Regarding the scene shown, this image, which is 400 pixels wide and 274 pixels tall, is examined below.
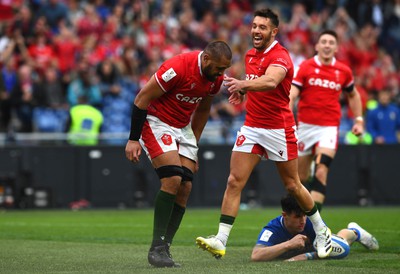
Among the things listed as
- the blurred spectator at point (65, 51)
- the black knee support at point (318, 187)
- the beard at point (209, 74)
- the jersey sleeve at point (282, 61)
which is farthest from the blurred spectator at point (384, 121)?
the beard at point (209, 74)

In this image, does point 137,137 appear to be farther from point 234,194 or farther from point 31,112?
point 31,112

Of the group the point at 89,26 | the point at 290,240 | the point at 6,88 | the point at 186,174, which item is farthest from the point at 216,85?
the point at 89,26

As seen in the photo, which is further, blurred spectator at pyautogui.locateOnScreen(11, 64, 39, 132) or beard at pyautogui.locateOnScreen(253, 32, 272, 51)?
blurred spectator at pyautogui.locateOnScreen(11, 64, 39, 132)

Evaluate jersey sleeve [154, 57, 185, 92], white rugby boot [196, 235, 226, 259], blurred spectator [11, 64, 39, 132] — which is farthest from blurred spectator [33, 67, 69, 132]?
white rugby boot [196, 235, 226, 259]

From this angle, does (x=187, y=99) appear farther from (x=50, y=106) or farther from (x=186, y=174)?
(x=50, y=106)

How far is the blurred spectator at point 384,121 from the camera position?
22.1 m

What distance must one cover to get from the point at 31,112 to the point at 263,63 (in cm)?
1137

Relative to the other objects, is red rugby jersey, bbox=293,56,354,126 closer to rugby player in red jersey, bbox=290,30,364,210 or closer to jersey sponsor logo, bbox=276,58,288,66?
rugby player in red jersey, bbox=290,30,364,210

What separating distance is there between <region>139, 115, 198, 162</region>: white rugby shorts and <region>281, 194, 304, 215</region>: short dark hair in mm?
1063

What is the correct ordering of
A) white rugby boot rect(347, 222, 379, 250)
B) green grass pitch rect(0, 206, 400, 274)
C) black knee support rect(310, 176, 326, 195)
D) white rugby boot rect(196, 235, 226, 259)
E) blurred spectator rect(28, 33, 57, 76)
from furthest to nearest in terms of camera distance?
1. blurred spectator rect(28, 33, 57, 76)
2. black knee support rect(310, 176, 326, 195)
3. white rugby boot rect(347, 222, 379, 250)
4. white rugby boot rect(196, 235, 226, 259)
5. green grass pitch rect(0, 206, 400, 274)

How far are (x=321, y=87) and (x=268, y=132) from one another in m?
3.46

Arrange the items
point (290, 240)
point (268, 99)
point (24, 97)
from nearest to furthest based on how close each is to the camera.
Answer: point (290, 240)
point (268, 99)
point (24, 97)

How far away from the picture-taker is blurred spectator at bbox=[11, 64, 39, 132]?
20953 millimetres

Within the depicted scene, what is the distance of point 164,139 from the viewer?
33.7ft
